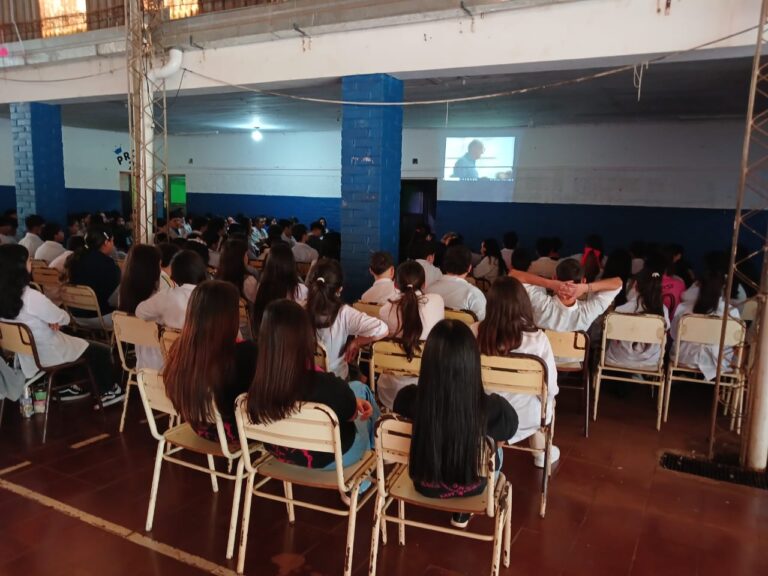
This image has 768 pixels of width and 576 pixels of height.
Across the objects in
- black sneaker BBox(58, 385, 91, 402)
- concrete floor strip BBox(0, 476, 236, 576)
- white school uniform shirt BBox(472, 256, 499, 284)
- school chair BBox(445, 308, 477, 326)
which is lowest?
concrete floor strip BBox(0, 476, 236, 576)

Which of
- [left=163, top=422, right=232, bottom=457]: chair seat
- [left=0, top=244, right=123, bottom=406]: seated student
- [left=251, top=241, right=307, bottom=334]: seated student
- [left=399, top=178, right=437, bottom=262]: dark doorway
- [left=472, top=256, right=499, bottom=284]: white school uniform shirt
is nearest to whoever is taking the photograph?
[left=163, top=422, right=232, bottom=457]: chair seat

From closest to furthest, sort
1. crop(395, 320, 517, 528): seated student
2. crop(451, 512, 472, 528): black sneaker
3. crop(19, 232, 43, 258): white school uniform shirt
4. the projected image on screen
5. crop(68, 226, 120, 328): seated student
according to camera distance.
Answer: crop(395, 320, 517, 528): seated student
crop(451, 512, 472, 528): black sneaker
crop(68, 226, 120, 328): seated student
crop(19, 232, 43, 258): white school uniform shirt
the projected image on screen

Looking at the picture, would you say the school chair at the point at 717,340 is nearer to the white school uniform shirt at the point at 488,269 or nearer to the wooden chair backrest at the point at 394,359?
the wooden chair backrest at the point at 394,359

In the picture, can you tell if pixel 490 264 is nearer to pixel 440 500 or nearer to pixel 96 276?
pixel 96 276

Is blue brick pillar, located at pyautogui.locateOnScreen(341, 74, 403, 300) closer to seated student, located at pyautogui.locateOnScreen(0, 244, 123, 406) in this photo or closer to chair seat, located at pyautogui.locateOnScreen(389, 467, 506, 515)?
seated student, located at pyautogui.locateOnScreen(0, 244, 123, 406)

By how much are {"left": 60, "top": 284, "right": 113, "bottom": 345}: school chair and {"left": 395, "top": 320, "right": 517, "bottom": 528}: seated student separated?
348 cm

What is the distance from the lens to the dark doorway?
11.8 m

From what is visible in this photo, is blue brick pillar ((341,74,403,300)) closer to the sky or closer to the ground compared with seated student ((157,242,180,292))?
closer to the sky

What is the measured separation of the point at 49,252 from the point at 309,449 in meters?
5.48

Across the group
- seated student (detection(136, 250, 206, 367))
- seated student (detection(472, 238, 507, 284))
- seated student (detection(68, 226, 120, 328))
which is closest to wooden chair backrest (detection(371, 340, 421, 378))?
seated student (detection(136, 250, 206, 367))

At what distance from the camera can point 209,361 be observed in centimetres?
245

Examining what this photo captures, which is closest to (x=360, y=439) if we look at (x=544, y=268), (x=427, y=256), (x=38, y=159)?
(x=427, y=256)

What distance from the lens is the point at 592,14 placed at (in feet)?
14.5

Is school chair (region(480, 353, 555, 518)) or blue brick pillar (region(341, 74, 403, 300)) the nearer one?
school chair (region(480, 353, 555, 518))
